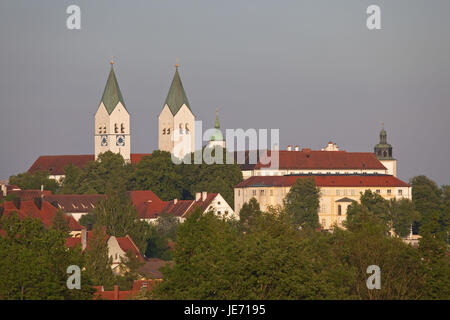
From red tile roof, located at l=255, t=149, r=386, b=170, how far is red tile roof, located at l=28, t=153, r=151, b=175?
73.7 ft

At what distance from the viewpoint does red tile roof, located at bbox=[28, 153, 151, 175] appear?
164500 mm

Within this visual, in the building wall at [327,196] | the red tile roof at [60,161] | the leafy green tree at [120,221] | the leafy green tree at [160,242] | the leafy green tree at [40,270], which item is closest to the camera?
the leafy green tree at [40,270]

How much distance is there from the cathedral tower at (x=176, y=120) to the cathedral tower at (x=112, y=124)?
14.1 feet

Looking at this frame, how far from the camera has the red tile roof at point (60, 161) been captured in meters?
164

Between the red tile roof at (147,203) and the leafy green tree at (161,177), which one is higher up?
the leafy green tree at (161,177)

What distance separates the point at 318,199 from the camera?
127m

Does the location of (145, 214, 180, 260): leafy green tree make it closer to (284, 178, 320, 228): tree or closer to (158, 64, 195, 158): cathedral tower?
(284, 178, 320, 228): tree

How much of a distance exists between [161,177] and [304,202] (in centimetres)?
1776

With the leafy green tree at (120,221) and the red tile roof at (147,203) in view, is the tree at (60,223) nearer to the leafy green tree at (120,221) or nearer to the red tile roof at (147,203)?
the leafy green tree at (120,221)

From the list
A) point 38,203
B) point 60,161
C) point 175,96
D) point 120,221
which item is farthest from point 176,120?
point 120,221

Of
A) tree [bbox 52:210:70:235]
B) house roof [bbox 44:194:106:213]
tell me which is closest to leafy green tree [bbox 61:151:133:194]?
house roof [bbox 44:194:106:213]

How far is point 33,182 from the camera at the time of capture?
5699 inches

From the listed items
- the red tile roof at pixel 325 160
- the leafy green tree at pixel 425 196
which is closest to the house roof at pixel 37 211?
the leafy green tree at pixel 425 196
